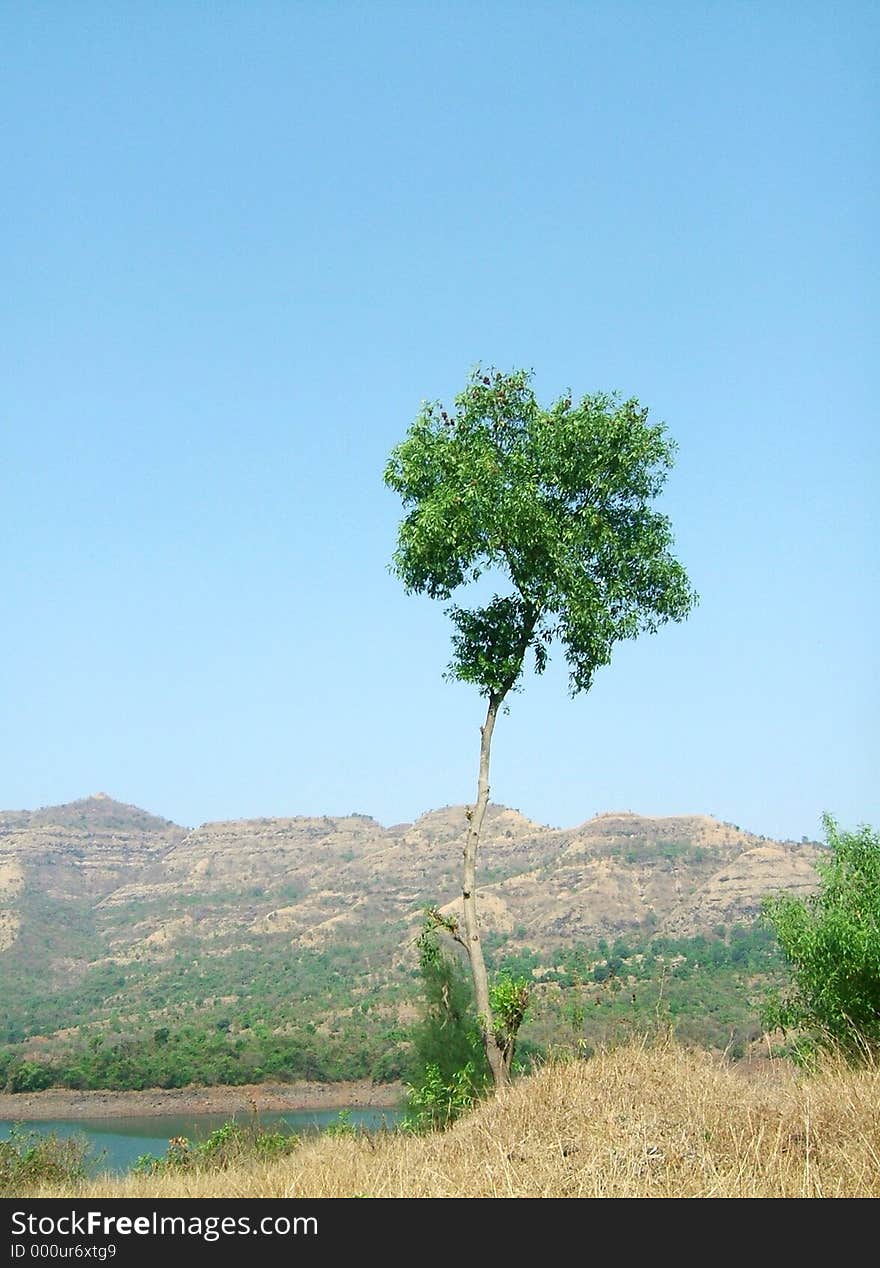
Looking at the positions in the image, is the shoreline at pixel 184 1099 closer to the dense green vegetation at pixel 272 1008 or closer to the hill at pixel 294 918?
the dense green vegetation at pixel 272 1008

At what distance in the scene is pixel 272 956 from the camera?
102062 mm

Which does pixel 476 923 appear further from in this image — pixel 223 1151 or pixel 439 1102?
pixel 223 1151

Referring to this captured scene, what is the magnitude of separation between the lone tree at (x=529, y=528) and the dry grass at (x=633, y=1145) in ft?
12.4

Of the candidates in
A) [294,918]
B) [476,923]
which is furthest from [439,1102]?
[294,918]

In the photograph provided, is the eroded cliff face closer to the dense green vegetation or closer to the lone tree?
the dense green vegetation

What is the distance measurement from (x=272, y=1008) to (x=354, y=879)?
5077cm

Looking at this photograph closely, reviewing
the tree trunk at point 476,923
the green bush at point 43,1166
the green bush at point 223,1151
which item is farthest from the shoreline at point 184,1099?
the tree trunk at point 476,923

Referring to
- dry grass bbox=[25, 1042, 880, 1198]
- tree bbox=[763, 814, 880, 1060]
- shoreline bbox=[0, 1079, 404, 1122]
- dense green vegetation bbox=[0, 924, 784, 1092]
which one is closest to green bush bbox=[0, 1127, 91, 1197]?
dry grass bbox=[25, 1042, 880, 1198]

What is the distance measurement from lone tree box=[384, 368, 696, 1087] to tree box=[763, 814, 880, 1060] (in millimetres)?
5388

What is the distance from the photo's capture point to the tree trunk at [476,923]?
12.3 m

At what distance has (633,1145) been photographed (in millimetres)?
7898
